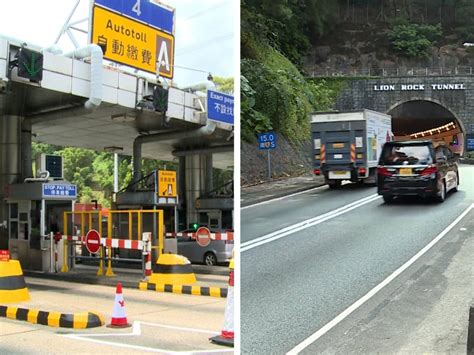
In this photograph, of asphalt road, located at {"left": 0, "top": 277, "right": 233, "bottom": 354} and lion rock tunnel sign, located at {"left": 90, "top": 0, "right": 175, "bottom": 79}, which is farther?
lion rock tunnel sign, located at {"left": 90, "top": 0, "right": 175, "bottom": 79}

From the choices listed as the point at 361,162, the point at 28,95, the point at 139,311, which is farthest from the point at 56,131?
the point at 361,162

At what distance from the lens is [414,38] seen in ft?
5.38

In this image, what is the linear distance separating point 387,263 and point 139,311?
12.6 ft

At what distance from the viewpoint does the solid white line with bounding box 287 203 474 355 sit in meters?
1.50

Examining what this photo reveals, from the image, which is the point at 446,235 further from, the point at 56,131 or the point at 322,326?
the point at 56,131

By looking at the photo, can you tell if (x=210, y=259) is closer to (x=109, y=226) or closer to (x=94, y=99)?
(x=109, y=226)

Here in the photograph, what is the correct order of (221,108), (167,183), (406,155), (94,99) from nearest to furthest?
(406,155), (221,108), (94,99), (167,183)

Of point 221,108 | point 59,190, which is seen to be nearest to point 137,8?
point 59,190

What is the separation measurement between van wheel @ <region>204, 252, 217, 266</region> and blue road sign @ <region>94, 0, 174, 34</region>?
326cm

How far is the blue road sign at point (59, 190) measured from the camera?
855cm

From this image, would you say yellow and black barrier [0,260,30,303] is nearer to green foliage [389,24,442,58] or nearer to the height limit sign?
the height limit sign

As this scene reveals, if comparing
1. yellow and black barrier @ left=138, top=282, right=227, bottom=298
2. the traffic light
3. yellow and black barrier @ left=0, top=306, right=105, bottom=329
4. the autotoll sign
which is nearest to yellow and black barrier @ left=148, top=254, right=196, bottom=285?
yellow and black barrier @ left=138, top=282, right=227, bottom=298

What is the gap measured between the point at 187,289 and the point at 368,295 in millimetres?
4686

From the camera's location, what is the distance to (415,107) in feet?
5.78
